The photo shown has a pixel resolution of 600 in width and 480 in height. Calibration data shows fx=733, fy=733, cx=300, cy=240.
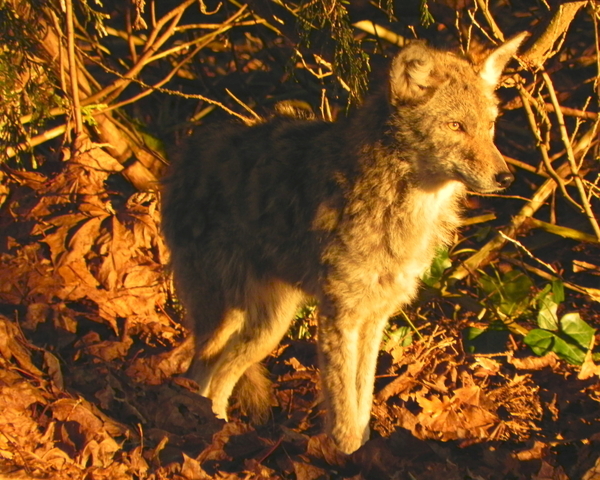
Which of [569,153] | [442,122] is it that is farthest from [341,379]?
[569,153]

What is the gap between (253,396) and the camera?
15.7ft

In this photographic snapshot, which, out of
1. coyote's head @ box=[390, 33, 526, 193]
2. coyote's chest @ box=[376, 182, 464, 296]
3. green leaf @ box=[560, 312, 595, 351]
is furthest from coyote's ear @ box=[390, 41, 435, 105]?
green leaf @ box=[560, 312, 595, 351]

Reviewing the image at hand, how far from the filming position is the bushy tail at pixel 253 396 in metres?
4.77

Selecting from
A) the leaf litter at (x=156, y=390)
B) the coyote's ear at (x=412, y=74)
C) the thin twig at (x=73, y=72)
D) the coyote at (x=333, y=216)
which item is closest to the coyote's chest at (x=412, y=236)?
the coyote at (x=333, y=216)

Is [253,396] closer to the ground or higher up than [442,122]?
closer to the ground

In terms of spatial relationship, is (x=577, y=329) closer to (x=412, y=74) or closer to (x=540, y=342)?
(x=540, y=342)

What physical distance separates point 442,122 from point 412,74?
0.30 metres

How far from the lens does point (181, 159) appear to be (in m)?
4.80

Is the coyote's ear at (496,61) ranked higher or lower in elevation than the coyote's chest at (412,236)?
higher

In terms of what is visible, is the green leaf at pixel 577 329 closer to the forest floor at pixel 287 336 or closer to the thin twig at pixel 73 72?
the forest floor at pixel 287 336

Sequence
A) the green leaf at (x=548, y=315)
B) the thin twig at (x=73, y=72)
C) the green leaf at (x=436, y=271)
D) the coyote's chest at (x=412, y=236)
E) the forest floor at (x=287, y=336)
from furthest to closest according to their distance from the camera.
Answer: the green leaf at (x=436, y=271) < the thin twig at (x=73, y=72) < the green leaf at (x=548, y=315) < the coyote's chest at (x=412, y=236) < the forest floor at (x=287, y=336)

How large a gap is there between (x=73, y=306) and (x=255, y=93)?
9.46 feet

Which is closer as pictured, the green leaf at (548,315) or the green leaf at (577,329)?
the green leaf at (577,329)

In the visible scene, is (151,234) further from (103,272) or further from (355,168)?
(355,168)
